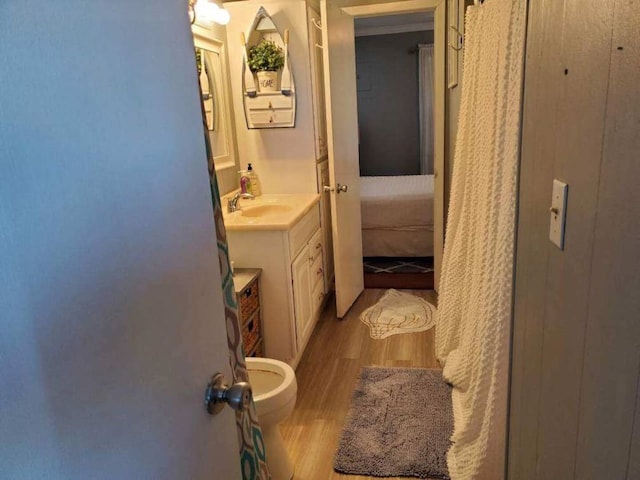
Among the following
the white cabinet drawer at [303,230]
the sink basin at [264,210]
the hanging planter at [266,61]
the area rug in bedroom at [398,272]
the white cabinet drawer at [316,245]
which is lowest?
the area rug in bedroom at [398,272]

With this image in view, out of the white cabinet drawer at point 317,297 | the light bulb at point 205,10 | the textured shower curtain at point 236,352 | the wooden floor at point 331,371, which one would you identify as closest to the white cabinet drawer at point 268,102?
the light bulb at point 205,10

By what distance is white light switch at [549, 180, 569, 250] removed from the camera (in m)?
0.82

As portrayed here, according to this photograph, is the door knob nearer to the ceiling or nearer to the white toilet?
the white toilet

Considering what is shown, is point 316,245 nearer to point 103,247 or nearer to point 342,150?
point 342,150

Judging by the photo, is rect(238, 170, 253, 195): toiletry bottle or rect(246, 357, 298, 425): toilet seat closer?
rect(246, 357, 298, 425): toilet seat

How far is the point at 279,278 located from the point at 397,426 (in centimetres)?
89

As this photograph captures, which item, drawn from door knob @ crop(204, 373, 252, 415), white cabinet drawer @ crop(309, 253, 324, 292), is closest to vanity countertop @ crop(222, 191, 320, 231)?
white cabinet drawer @ crop(309, 253, 324, 292)

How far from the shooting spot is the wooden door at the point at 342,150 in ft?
9.75

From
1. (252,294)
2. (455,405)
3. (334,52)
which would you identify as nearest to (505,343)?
(455,405)

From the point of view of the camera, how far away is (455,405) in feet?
7.20

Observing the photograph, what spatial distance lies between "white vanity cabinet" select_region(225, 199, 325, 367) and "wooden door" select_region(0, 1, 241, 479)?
5.12 feet

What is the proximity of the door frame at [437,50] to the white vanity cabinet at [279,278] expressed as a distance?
3.26 ft

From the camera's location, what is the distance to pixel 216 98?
2812 mm

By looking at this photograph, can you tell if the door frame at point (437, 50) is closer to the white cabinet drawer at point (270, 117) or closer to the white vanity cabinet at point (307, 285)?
the white cabinet drawer at point (270, 117)
